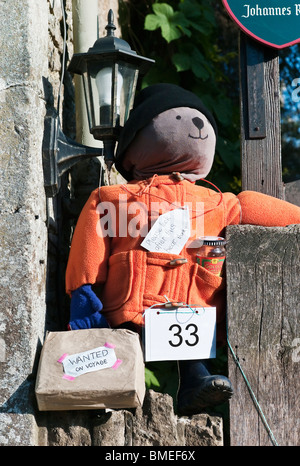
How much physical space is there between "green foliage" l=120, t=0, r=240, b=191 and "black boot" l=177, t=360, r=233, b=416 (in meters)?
2.17

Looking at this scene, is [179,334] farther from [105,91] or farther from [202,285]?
[105,91]

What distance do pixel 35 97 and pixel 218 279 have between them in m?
1.17

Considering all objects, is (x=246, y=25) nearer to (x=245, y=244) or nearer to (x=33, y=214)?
(x=245, y=244)

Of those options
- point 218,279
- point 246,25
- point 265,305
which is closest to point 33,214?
point 218,279

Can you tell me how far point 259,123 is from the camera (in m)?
3.59

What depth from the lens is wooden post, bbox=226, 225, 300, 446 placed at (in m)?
3.01

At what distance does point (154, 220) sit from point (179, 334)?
539mm

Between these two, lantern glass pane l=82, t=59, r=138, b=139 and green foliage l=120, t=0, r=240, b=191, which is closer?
lantern glass pane l=82, t=59, r=138, b=139

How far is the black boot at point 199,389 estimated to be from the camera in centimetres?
288

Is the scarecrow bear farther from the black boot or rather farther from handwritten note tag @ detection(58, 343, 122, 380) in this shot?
handwritten note tag @ detection(58, 343, 122, 380)

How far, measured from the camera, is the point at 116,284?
10.4 ft

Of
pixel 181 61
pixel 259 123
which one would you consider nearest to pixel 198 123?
pixel 259 123

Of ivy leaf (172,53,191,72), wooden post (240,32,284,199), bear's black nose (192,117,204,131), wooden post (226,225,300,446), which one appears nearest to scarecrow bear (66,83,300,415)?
bear's black nose (192,117,204,131)

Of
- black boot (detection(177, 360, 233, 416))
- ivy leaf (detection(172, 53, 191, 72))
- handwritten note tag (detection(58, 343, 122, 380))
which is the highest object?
ivy leaf (detection(172, 53, 191, 72))
